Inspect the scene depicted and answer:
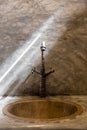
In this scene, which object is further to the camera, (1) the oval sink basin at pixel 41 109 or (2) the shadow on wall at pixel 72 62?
(2) the shadow on wall at pixel 72 62

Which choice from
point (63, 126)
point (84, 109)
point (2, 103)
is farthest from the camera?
point (2, 103)

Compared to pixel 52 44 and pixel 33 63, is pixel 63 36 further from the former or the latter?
pixel 33 63

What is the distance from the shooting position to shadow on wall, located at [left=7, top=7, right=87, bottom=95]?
1.83 meters

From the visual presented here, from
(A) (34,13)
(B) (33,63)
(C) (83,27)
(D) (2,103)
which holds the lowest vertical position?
(D) (2,103)

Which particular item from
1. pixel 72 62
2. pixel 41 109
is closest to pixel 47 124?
pixel 41 109

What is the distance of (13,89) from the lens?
184cm

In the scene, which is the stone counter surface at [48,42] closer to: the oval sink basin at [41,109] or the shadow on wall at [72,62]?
the shadow on wall at [72,62]

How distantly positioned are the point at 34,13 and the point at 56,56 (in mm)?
364

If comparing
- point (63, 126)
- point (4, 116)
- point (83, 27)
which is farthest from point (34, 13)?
point (63, 126)

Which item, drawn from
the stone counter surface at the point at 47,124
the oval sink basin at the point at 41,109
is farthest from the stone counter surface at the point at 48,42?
the stone counter surface at the point at 47,124

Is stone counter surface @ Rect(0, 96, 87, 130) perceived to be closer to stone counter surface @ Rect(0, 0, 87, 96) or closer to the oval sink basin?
the oval sink basin

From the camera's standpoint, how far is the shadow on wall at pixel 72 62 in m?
1.83

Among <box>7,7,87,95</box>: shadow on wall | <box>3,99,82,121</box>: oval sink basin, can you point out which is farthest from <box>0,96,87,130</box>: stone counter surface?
<box>7,7,87,95</box>: shadow on wall

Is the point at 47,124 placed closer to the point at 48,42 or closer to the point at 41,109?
the point at 41,109
